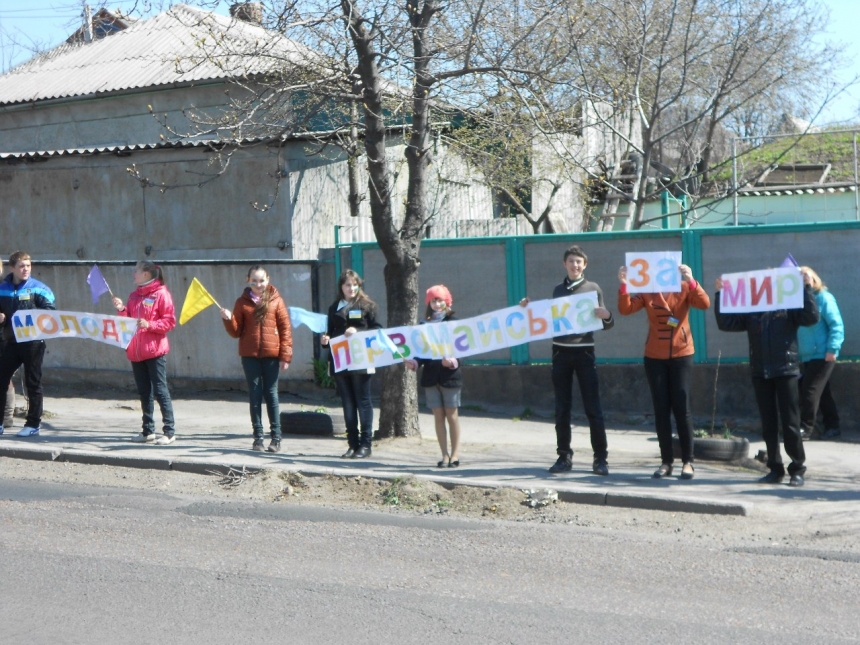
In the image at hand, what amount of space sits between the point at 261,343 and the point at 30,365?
2853 mm

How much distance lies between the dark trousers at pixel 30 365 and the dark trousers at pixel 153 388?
4.19 feet

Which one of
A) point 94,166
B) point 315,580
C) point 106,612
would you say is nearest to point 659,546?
point 315,580

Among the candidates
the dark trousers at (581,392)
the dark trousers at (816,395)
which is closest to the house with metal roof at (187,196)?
the dark trousers at (581,392)

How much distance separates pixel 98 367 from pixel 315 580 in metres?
9.99

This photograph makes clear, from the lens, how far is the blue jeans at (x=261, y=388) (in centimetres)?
1016

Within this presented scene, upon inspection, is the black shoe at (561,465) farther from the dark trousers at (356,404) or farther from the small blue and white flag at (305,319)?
the small blue and white flag at (305,319)

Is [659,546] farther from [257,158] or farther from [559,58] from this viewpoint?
[257,158]

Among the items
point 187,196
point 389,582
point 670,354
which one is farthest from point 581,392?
point 187,196

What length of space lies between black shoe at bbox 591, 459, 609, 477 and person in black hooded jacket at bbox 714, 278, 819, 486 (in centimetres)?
131

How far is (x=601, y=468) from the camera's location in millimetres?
8961

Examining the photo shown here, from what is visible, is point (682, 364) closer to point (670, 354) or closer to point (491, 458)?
point (670, 354)

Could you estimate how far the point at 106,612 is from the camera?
531cm

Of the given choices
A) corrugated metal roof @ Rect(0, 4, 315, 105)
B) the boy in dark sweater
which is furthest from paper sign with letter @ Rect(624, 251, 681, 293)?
corrugated metal roof @ Rect(0, 4, 315, 105)

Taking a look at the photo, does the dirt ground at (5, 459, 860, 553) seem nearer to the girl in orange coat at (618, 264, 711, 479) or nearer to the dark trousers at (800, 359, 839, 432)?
A: the girl in orange coat at (618, 264, 711, 479)
